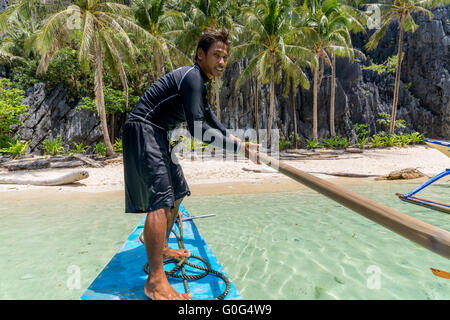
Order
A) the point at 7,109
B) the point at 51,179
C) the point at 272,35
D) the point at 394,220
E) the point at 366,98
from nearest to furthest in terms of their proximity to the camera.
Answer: the point at 394,220
the point at 51,179
the point at 7,109
the point at 272,35
the point at 366,98

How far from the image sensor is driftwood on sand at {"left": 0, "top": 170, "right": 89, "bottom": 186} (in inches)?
356

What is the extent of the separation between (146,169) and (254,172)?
9234mm

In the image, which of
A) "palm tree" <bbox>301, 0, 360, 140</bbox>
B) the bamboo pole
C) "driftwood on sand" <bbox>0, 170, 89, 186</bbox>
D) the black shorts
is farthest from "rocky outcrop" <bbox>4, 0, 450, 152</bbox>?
the bamboo pole

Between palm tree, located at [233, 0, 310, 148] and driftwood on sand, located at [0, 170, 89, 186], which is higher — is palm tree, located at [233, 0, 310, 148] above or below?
above

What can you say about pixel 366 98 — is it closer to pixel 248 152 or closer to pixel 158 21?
pixel 158 21

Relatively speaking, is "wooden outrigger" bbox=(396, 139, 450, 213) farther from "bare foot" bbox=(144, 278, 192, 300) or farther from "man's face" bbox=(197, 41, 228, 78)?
"bare foot" bbox=(144, 278, 192, 300)

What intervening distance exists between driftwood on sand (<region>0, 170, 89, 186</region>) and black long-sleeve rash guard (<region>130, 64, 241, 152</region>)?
8417mm

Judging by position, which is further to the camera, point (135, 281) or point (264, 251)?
point (264, 251)

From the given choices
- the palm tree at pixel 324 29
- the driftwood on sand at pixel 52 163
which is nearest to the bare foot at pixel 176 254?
the driftwood on sand at pixel 52 163

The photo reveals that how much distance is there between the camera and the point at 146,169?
189 cm

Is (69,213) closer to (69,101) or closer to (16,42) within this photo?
(69,101)

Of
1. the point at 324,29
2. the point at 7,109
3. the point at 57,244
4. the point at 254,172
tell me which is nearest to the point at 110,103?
the point at 7,109

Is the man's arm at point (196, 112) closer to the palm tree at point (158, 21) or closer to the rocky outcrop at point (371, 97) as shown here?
the palm tree at point (158, 21)

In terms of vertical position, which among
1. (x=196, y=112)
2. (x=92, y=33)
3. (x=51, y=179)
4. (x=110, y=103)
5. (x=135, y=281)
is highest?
(x=92, y=33)
